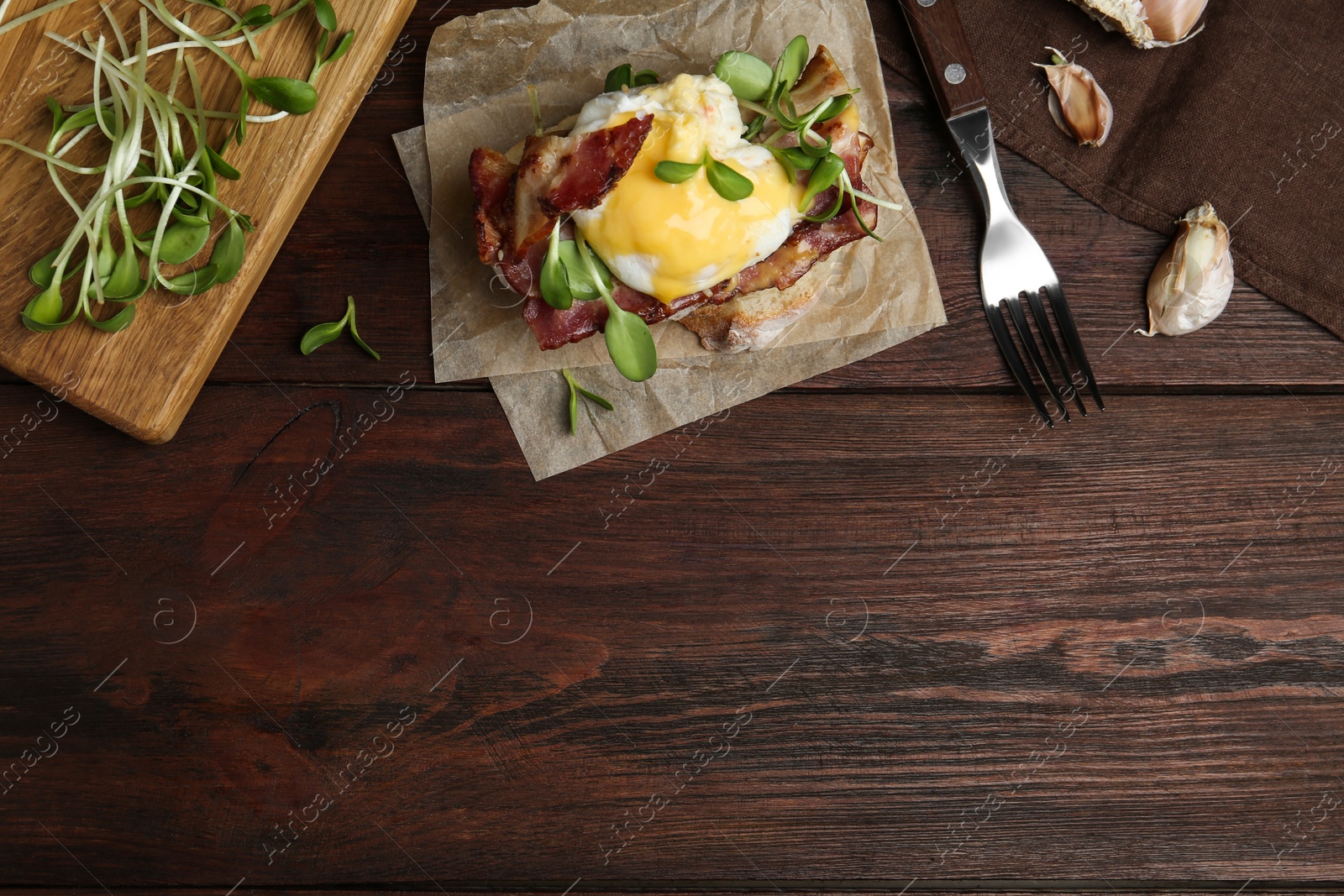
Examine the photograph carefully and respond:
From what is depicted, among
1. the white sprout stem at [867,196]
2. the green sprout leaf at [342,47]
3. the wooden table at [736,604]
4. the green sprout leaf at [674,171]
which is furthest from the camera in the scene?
the wooden table at [736,604]

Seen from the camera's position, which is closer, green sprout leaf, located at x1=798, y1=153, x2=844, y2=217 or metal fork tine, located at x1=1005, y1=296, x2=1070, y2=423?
green sprout leaf, located at x1=798, y1=153, x2=844, y2=217

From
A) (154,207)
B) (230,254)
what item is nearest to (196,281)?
(230,254)

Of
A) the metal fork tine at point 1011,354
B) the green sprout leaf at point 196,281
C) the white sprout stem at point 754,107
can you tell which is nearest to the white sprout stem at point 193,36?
the green sprout leaf at point 196,281

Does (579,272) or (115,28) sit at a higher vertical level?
(115,28)

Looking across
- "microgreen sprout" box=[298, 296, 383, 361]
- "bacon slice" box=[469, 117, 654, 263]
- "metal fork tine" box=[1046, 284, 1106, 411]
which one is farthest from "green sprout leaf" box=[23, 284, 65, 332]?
"metal fork tine" box=[1046, 284, 1106, 411]

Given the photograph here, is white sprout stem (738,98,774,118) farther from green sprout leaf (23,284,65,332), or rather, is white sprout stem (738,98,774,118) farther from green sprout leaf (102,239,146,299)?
green sprout leaf (23,284,65,332)

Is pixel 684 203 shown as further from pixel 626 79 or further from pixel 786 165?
pixel 626 79

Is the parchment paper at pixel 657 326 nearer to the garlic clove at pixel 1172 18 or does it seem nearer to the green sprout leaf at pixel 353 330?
the green sprout leaf at pixel 353 330
